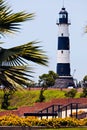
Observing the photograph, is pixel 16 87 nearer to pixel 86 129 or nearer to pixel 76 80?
pixel 86 129

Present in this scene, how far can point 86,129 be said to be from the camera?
1382 cm

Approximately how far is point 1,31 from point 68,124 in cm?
508

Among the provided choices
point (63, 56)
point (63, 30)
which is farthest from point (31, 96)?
point (63, 30)

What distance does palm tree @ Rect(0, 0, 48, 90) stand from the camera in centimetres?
961

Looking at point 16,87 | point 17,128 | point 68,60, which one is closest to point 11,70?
point 16,87

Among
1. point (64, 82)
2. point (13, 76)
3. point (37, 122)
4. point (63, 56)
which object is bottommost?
point (37, 122)

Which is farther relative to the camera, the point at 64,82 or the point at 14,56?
the point at 64,82

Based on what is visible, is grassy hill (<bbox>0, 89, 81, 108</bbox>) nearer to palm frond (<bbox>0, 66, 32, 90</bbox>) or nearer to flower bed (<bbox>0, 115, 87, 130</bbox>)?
flower bed (<bbox>0, 115, 87, 130</bbox>)

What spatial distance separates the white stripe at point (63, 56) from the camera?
78125mm

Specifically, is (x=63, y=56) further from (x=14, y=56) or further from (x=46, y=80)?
(x=14, y=56)

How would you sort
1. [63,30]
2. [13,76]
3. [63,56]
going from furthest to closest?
[63,30] < [63,56] < [13,76]

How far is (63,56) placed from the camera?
7812 centimetres

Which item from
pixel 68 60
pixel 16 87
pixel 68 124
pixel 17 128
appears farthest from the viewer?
pixel 68 60

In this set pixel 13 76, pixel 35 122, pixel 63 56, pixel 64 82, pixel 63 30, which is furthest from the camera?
pixel 64 82
